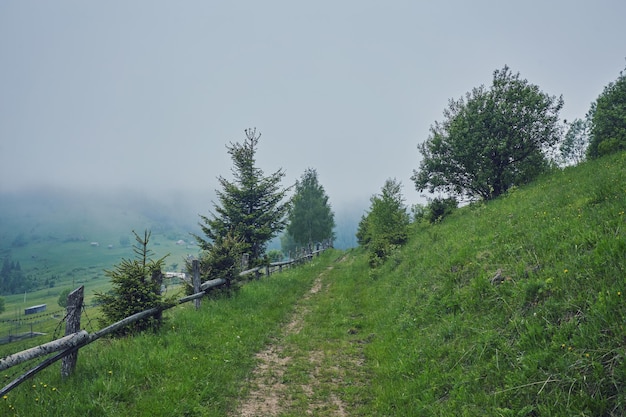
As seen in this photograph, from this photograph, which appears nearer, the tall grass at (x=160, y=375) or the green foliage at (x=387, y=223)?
the tall grass at (x=160, y=375)

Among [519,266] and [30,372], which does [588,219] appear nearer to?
[519,266]

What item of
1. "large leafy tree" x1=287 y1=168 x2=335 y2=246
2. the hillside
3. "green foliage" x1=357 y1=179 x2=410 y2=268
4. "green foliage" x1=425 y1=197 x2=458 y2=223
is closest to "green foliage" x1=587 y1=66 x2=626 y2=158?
"green foliage" x1=425 y1=197 x2=458 y2=223

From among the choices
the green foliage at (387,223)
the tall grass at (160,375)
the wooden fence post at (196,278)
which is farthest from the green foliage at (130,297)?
the green foliage at (387,223)

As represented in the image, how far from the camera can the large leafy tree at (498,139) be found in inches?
894

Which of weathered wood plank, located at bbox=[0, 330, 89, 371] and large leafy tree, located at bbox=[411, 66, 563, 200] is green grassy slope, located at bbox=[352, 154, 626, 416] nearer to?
weathered wood plank, located at bbox=[0, 330, 89, 371]

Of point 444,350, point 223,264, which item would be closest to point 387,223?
point 223,264

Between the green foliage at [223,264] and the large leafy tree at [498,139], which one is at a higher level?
the large leafy tree at [498,139]

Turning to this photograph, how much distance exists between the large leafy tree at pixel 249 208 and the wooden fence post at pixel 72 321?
12166 mm

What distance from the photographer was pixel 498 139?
76.3 ft

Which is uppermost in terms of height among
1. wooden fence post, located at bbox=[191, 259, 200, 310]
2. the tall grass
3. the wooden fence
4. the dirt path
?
wooden fence post, located at bbox=[191, 259, 200, 310]

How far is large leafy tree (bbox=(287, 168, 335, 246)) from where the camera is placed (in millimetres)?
44681

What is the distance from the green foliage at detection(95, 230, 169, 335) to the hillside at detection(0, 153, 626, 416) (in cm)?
67

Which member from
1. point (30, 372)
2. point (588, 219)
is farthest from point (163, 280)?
point (588, 219)

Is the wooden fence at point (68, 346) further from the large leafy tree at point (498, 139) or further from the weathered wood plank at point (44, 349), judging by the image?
the large leafy tree at point (498, 139)
